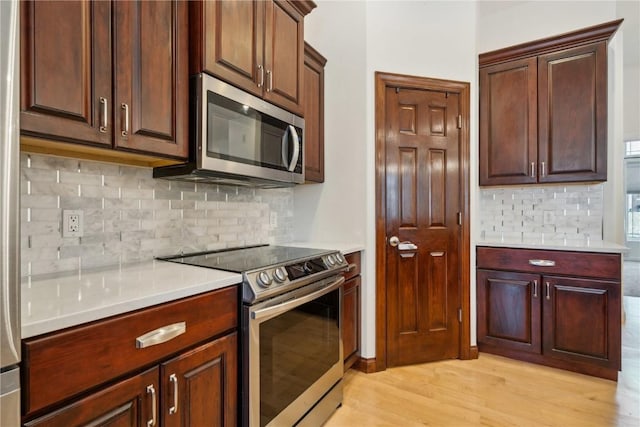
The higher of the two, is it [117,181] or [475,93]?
[475,93]

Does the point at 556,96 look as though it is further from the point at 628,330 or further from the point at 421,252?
the point at 628,330

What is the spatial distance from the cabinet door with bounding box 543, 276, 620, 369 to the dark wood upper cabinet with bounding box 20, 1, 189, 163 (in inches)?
107

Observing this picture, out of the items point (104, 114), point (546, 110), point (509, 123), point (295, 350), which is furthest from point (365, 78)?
point (295, 350)

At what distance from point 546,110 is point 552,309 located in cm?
159

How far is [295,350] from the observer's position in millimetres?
1620

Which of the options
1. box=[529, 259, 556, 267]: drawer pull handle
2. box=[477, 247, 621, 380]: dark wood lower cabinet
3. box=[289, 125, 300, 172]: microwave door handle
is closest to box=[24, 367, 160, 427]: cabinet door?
box=[289, 125, 300, 172]: microwave door handle

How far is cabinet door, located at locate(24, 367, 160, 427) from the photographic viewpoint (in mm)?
812

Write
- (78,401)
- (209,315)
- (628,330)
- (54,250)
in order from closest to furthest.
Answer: (78,401) < (209,315) < (54,250) < (628,330)

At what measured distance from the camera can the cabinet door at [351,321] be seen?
7.38 ft

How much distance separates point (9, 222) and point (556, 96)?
3407 mm

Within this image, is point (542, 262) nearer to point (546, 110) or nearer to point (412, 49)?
point (546, 110)

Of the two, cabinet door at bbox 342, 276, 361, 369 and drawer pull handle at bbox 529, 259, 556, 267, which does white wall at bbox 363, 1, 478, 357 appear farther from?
drawer pull handle at bbox 529, 259, 556, 267

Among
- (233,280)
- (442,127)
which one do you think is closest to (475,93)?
(442,127)

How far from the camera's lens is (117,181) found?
153cm
